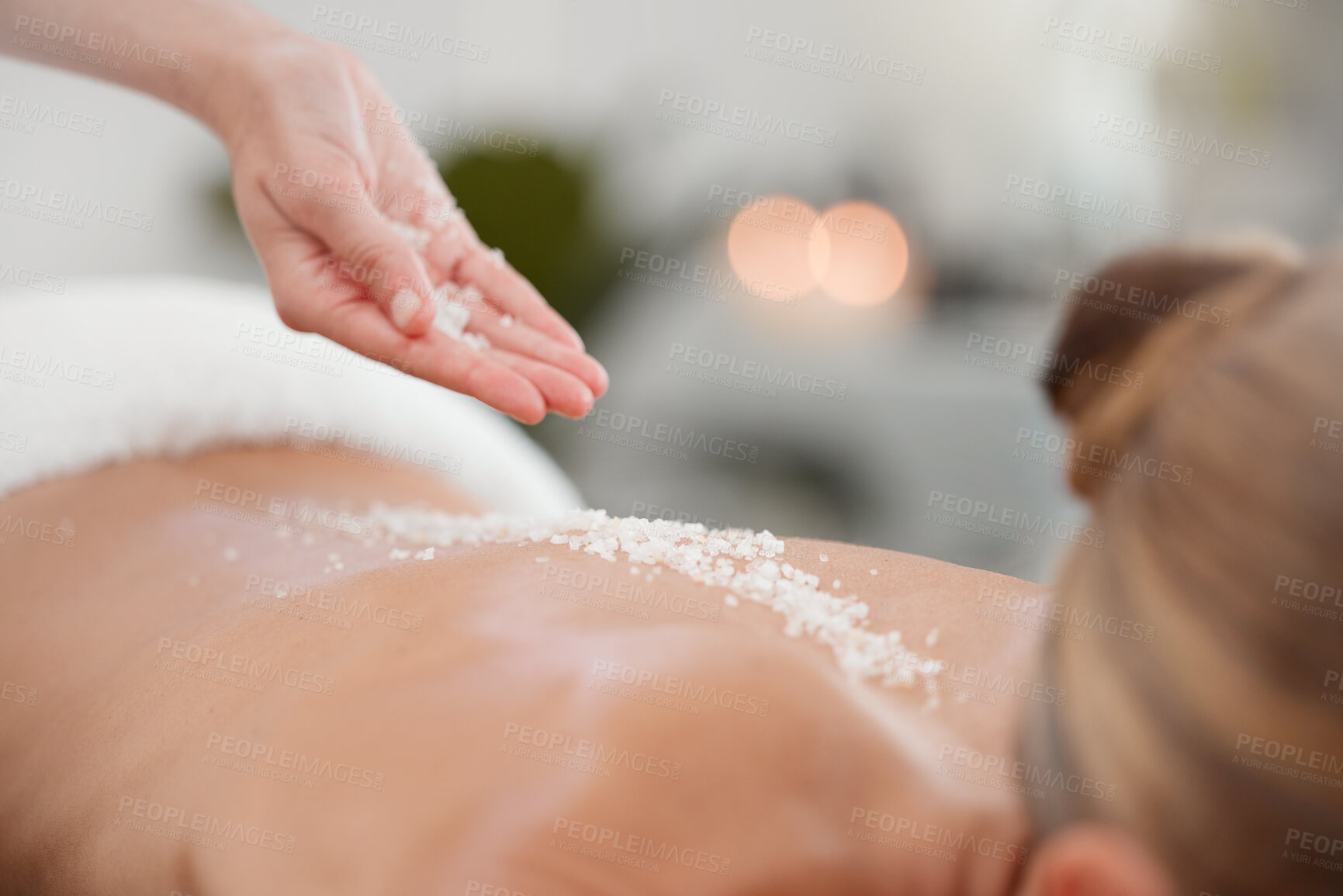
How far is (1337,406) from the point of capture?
0.40 meters

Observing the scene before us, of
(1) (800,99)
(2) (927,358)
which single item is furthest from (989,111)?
(2) (927,358)

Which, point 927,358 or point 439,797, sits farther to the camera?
point 927,358

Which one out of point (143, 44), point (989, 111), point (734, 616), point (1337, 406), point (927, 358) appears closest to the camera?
point (1337, 406)

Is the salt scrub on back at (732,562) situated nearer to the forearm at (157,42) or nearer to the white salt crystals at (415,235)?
the white salt crystals at (415,235)

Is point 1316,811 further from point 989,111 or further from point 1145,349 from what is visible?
point 989,111

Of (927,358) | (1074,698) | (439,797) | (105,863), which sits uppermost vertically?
(1074,698)

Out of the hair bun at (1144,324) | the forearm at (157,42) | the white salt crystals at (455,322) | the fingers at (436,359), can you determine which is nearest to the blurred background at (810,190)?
the forearm at (157,42)

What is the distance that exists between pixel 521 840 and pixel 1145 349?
1.43 feet

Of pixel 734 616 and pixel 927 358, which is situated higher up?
pixel 734 616

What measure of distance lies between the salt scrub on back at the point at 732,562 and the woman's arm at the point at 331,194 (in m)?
0.13

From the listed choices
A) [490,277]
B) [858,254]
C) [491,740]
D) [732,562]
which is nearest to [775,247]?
[858,254]

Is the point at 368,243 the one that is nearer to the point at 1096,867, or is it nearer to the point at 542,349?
the point at 542,349

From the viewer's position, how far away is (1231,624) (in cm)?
40

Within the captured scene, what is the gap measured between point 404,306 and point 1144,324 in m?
0.55
